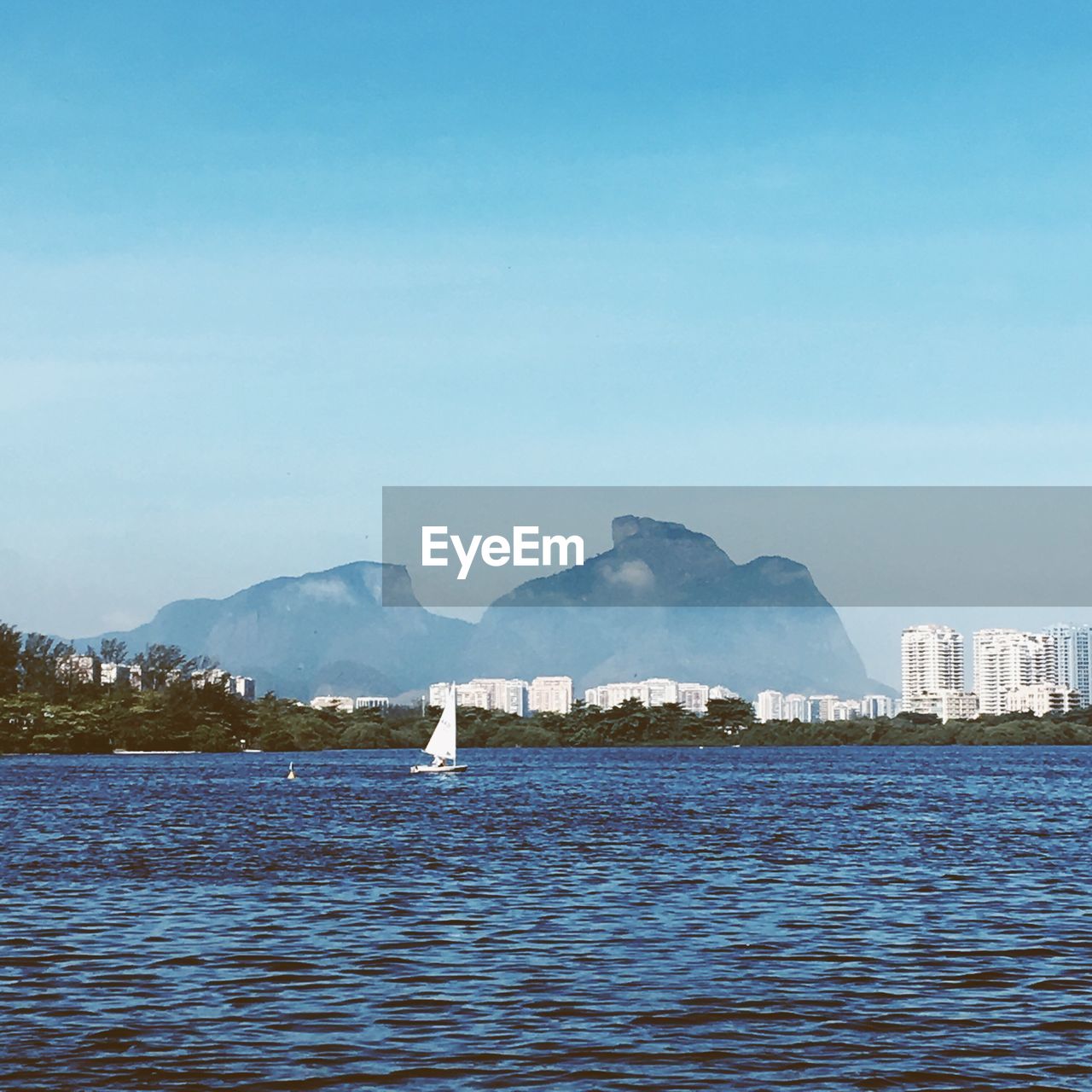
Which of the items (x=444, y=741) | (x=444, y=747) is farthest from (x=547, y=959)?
(x=444, y=747)

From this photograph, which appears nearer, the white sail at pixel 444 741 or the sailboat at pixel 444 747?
the white sail at pixel 444 741

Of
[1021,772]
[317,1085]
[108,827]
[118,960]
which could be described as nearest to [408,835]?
[108,827]

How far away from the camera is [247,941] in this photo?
1574 inches

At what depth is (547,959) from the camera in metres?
37.4

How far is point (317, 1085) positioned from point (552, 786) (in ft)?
406

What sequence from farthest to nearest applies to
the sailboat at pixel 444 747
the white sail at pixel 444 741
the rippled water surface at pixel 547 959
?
the sailboat at pixel 444 747 < the white sail at pixel 444 741 < the rippled water surface at pixel 547 959

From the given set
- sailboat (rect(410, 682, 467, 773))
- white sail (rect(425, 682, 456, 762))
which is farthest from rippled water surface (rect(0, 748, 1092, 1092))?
sailboat (rect(410, 682, 467, 773))

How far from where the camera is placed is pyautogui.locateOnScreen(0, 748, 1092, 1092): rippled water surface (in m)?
26.8

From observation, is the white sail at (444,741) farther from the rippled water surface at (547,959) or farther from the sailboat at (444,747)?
the rippled water surface at (547,959)

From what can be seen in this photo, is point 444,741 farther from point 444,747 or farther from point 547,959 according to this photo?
point 547,959

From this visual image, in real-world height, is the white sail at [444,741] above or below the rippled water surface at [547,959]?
above

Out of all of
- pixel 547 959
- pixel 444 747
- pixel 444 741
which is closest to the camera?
pixel 547 959

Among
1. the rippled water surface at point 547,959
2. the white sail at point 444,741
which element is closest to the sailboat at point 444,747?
the white sail at point 444,741

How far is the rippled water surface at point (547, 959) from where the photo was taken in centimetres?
2677
